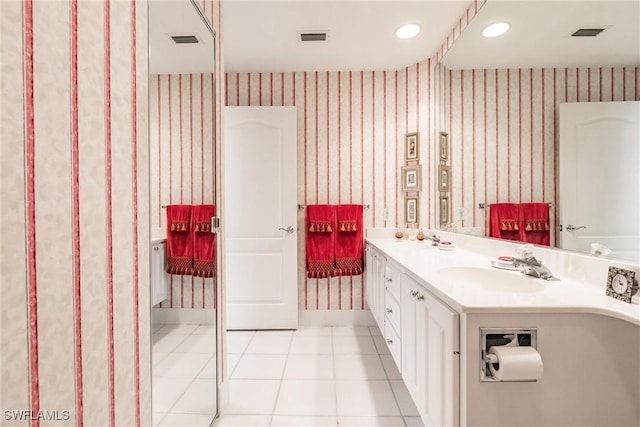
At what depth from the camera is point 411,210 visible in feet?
9.52

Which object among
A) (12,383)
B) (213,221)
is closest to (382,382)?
(213,221)

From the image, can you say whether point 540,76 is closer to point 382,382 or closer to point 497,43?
point 497,43

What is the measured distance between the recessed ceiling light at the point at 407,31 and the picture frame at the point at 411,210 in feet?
4.48

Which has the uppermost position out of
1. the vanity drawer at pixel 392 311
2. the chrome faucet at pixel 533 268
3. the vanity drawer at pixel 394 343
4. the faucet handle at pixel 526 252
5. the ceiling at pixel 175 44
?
the ceiling at pixel 175 44

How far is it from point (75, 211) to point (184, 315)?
76 centimetres

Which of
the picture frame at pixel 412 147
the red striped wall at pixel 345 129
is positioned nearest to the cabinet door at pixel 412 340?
the red striped wall at pixel 345 129

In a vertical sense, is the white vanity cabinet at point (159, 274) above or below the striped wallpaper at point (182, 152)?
below

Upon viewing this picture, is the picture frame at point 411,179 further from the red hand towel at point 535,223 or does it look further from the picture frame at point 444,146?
the red hand towel at point 535,223

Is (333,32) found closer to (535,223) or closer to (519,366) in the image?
(535,223)

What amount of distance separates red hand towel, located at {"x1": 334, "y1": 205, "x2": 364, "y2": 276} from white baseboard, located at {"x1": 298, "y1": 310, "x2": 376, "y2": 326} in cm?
43

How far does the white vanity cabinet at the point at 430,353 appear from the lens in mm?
991

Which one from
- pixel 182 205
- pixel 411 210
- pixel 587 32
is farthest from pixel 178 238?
pixel 411 210

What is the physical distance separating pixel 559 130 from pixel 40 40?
1.88 meters

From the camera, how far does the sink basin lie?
4.26 feet
